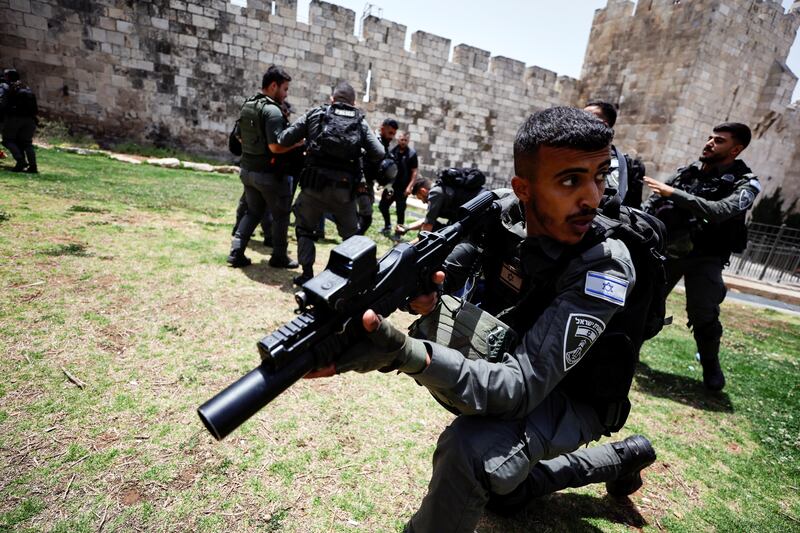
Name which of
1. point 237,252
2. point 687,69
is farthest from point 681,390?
point 687,69

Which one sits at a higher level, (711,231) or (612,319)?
(711,231)

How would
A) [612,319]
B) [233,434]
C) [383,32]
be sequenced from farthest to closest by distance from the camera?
[383,32], [233,434], [612,319]

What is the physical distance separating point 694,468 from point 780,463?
0.73 metres

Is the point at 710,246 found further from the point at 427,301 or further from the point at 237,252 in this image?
the point at 237,252

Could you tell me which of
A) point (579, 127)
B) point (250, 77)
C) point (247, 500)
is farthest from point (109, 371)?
point (250, 77)

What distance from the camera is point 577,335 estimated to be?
1437 millimetres

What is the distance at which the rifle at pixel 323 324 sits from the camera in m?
1.09

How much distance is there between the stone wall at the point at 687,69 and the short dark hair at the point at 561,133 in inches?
559

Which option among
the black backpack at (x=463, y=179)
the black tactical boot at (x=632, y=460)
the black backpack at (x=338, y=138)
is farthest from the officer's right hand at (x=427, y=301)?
the black backpack at (x=463, y=179)

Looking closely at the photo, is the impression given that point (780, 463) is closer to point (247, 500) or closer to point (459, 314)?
point (459, 314)

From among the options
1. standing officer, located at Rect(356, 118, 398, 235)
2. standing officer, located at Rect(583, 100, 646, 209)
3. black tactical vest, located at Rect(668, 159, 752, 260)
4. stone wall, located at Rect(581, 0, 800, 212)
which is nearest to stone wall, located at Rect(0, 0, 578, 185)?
stone wall, located at Rect(581, 0, 800, 212)

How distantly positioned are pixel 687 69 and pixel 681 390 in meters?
13.1

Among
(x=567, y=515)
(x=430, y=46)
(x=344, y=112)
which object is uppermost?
(x=430, y=46)

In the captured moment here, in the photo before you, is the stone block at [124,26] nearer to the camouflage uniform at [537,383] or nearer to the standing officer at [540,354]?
the standing officer at [540,354]
